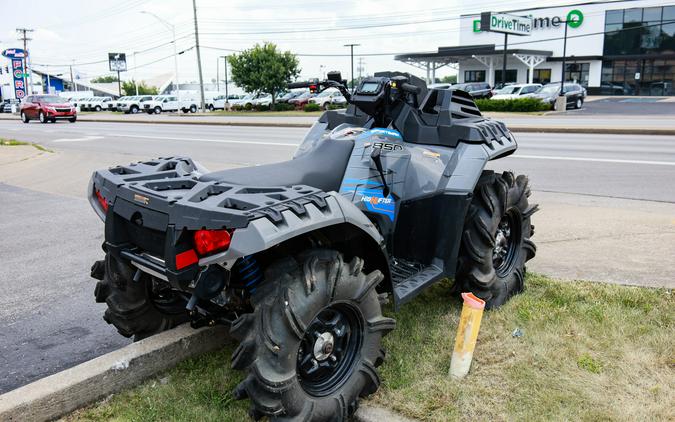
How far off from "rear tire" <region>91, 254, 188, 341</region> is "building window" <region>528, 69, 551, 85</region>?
62.0 m

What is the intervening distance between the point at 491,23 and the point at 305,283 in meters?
53.6

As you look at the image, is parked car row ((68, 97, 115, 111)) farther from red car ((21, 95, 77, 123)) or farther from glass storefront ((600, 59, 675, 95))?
glass storefront ((600, 59, 675, 95))

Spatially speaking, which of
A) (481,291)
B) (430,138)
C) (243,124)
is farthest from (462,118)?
(243,124)

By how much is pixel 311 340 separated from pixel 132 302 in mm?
1313

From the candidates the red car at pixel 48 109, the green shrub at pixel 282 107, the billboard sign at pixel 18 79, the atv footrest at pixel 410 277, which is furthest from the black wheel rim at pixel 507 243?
the billboard sign at pixel 18 79

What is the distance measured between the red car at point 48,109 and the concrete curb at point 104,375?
3571 centimetres

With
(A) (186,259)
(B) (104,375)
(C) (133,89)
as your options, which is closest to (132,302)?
(B) (104,375)

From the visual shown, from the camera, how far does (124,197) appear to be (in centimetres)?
304

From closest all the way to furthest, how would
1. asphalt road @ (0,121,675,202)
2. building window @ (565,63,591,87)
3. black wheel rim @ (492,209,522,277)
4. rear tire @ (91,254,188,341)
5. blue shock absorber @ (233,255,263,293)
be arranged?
blue shock absorber @ (233,255,263,293), rear tire @ (91,254,188,341), black wheel rim @ (492,209,522,277), asphalt road @ (0,121,675,202), building window @ (565,63,591,87)

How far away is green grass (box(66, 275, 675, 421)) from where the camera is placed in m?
3.27

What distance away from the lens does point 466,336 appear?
3559mm

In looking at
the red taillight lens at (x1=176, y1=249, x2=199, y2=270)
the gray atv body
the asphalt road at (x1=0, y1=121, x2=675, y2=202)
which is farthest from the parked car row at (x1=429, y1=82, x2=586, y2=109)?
the red taillight lens at (x1=176, y1=249, x2=199, y2=270)

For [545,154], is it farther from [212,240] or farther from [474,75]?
[474,75]

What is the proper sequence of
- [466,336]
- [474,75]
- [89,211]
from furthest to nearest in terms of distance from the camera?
[474,75]
[89,211]
[466,336]
